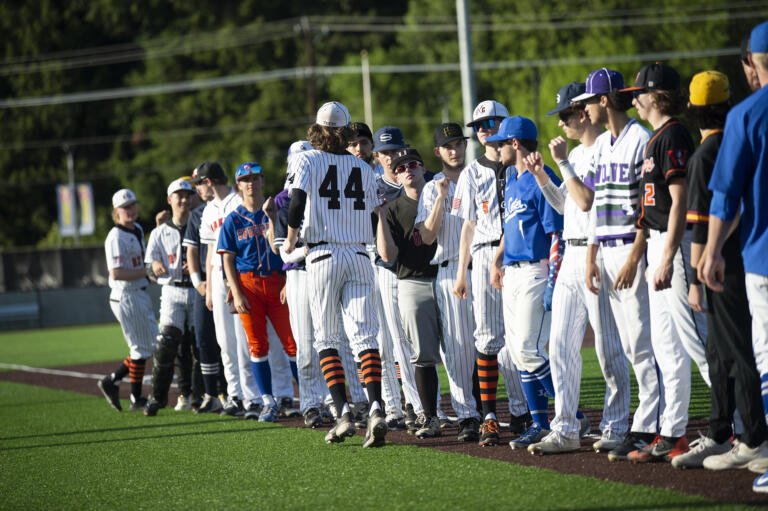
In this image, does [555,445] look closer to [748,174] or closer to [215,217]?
[748,174]

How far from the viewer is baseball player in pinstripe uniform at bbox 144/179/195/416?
396 inches

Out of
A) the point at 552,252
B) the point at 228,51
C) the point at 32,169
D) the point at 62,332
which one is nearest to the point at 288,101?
the point at 228,51

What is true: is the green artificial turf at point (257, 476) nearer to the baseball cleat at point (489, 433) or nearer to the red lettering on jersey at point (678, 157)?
the baseball cleat at point (489, 433)

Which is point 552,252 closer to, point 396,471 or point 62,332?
point 396,471

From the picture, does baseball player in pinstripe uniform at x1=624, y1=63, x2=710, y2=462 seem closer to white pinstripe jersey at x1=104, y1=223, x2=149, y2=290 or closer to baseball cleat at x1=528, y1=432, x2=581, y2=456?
baseball cleat at x1=528, y1=432, x2=581, y2=456

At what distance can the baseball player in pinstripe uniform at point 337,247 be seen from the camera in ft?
23.1

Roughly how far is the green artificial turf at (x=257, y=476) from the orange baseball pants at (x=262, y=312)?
800mm

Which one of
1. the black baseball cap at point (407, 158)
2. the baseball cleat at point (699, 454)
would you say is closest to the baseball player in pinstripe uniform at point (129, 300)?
the black baseball cap at point (407, 158)

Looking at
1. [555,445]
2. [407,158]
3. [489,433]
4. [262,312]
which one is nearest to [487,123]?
[407,158]

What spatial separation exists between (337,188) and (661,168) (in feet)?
8.36

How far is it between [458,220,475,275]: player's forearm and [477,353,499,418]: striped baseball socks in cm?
73

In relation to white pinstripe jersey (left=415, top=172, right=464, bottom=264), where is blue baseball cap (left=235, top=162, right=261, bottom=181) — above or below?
above

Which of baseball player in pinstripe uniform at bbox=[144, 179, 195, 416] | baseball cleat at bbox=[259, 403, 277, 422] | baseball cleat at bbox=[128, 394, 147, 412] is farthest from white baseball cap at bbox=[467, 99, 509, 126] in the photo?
baseball cleat at bbox=[128, 394, 147, 412]

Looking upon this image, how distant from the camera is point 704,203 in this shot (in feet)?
16.9
